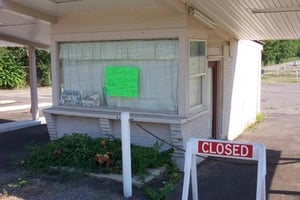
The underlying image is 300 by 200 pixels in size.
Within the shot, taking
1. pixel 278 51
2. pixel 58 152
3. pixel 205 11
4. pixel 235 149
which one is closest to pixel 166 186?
pixel 235 149

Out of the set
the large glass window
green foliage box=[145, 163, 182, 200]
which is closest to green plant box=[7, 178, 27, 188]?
green foliage box=[145, 163, 182, 200]

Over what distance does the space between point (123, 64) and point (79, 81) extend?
3.94 feet

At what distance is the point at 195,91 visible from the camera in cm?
814

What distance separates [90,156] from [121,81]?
1.63 metres

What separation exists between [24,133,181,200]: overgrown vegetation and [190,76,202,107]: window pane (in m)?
1.23

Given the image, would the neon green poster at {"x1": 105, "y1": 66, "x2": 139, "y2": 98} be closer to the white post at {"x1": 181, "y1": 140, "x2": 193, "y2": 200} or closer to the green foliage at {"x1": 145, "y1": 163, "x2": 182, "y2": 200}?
the green foliage at {"x1": 145, "y1": 163, "x2": 182, "y2": 200}

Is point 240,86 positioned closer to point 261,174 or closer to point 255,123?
point 255,123

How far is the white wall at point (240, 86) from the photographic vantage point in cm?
1022

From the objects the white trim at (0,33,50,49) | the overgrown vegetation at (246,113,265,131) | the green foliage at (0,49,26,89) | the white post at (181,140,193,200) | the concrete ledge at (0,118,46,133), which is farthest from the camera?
the green foliage at (0,49,26,89)

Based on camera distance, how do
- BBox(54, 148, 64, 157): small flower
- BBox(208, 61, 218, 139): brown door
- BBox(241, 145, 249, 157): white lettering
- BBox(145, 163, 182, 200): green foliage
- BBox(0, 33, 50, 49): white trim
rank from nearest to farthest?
BBox(241, 145, 249, 157): white lettering, BBox(145, 163, 182, 200): green foliage, BBox(54, 148, 64, 157): small flower, BBox(208, 61, 218, 139): brown door, BBox(0, 33, 50, 49): white trim

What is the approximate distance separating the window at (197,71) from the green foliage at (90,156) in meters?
1.40

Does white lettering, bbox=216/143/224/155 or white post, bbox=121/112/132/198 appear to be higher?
white lettering, bbox=216/143/224/155

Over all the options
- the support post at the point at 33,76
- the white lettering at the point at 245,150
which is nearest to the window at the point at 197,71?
the white lettering at the point at 245,150

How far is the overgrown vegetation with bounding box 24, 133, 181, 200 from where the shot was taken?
6906mm
